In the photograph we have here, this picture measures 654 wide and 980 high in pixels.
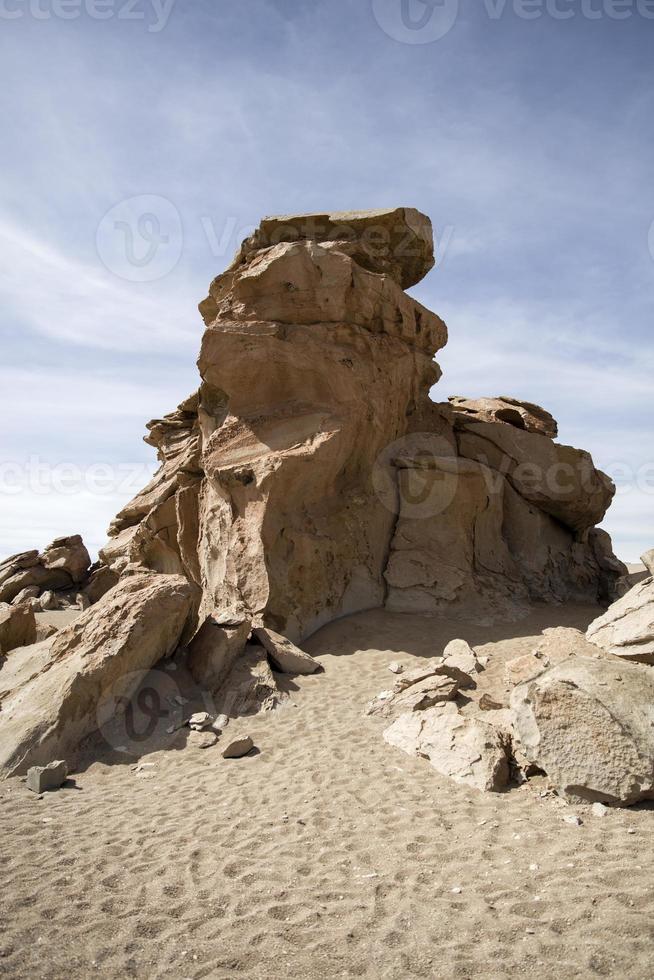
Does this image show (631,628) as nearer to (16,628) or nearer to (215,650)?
(215,650)

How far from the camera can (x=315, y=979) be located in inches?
125

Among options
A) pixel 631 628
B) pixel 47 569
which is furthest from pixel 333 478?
pixel 47 569

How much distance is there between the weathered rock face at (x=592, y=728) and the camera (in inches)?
194

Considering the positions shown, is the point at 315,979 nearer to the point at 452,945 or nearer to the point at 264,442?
the point at 452,945

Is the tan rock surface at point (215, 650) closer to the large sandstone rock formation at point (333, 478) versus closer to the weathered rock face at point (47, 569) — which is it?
the large sandstone rock formation at point (333, 478)

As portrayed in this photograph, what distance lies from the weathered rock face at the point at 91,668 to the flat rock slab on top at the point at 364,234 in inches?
277

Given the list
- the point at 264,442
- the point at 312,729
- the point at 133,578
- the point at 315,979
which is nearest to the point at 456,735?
the point at 312,729

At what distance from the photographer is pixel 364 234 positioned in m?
12.4

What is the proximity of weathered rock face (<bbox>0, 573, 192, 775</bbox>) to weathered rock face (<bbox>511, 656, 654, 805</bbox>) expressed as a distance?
4.37 m

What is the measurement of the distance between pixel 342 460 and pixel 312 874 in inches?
303

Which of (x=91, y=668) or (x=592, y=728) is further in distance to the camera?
(x=91, y=668)

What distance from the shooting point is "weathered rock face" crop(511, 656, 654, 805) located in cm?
494

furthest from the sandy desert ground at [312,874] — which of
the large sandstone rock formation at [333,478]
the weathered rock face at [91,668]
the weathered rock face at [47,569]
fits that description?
the weathered rock face at [47,569]

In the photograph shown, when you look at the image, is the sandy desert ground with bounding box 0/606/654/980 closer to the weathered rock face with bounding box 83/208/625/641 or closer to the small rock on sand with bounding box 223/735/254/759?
the small rock on sand with bounding box 223/735/254/759
